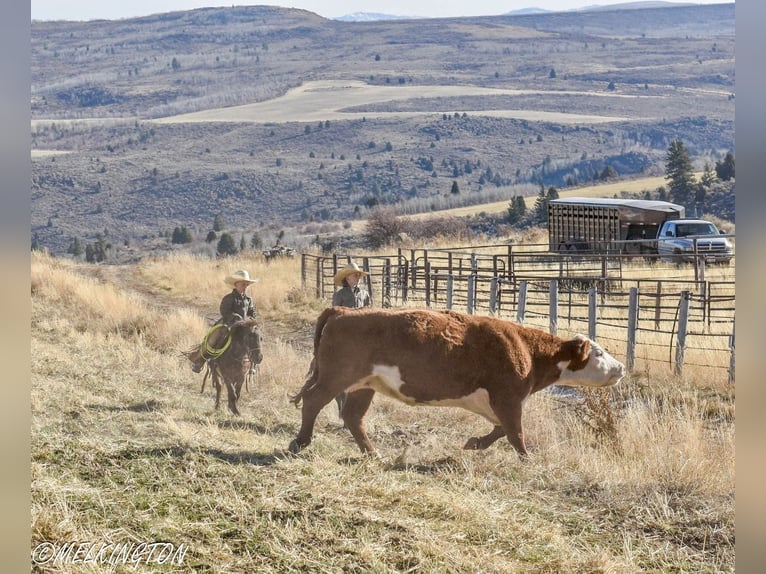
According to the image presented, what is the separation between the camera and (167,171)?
4208 inches

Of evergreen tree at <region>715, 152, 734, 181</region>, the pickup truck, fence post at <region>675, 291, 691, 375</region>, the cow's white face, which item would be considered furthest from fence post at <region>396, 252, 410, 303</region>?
evergreen tree at <region>715, 152, 734, 181</region>

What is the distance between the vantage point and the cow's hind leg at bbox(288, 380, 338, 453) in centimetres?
704

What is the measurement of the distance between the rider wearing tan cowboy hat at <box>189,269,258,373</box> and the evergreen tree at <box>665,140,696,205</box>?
46.5 metres

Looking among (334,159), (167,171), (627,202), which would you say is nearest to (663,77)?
(334,159)

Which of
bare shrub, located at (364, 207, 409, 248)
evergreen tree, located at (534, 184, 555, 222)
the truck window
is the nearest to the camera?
the truck window

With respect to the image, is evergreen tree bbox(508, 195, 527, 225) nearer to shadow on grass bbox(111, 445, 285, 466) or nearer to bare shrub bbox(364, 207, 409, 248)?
bare shrub bbox(364, 207, 409, 248)

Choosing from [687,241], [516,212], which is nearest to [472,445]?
[687,241]

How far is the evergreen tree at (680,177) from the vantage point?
54.4 m

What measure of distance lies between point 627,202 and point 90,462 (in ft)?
102

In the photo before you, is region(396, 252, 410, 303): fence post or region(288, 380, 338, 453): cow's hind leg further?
region(396, 252, 410, 303): fence post

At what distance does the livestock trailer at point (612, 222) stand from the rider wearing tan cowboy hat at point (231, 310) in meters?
23.7

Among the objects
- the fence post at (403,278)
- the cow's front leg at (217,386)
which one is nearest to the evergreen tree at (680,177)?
the fence post at (403,278)

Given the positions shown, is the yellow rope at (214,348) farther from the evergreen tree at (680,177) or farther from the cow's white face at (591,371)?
the evergreen tree at (680,177)

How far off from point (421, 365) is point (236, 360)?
2.91 m
